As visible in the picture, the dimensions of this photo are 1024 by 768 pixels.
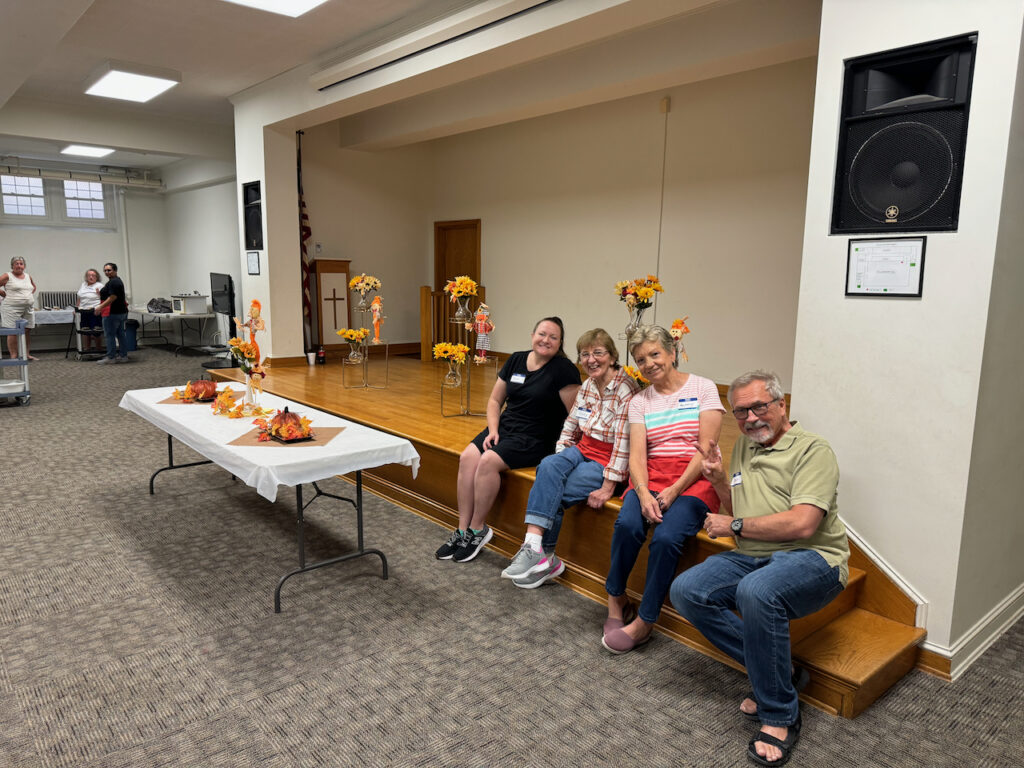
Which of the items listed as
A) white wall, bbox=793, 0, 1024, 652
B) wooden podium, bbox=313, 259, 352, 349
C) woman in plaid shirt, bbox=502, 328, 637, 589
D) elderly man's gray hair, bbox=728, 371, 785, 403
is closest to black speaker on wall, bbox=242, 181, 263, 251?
wooden podium, bbox=313, 259, 352, 349

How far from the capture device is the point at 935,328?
236 cm

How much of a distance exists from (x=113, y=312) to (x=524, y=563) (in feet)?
29.7

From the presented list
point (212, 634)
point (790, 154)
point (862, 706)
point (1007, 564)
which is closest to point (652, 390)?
point (862, 706)

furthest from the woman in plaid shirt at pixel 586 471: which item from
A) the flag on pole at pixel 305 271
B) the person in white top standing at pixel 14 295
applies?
the person in white top standing at pixel 14 295

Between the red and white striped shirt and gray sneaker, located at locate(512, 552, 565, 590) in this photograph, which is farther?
gray sneaker, located at locate(512, 552, 565, 590)

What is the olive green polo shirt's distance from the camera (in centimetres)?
213

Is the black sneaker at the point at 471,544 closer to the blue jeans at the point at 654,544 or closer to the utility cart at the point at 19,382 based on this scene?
the blue jeans at the point at 654,544

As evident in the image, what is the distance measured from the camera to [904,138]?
238 cm

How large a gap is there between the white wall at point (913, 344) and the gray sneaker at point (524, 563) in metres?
1.24

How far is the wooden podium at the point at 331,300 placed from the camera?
8.28m

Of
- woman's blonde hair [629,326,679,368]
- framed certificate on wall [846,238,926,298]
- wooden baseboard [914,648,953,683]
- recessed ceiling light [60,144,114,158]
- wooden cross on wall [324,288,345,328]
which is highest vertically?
recessed ceiling light [60,144,114,158]

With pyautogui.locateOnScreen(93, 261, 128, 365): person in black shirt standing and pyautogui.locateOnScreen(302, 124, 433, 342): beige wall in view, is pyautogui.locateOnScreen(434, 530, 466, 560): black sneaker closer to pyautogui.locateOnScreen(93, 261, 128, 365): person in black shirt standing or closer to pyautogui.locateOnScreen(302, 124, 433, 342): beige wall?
pyautogui.locateOnScreen(302, 124, 433, 342): beige wall

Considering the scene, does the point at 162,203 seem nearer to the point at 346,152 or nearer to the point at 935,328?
the point at 346,152

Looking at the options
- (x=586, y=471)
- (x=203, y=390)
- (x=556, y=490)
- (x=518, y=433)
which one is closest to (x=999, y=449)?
(x=586, y=471)
